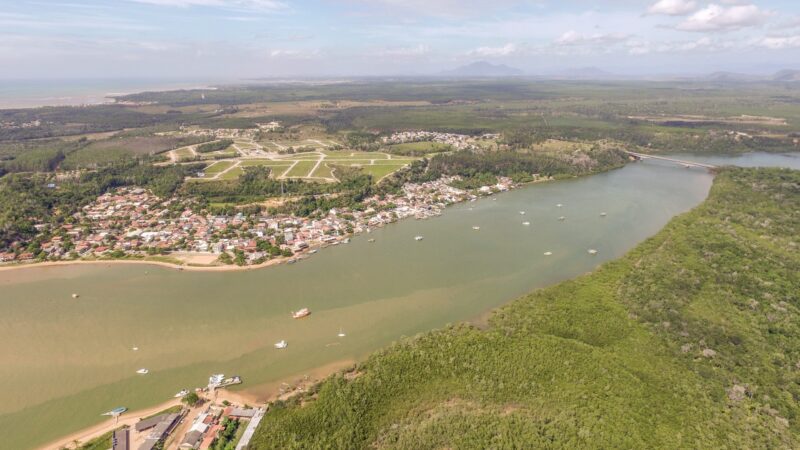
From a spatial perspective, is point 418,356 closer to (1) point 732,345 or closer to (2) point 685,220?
(1) point 732,345

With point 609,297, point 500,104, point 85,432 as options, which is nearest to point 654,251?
point 609,297

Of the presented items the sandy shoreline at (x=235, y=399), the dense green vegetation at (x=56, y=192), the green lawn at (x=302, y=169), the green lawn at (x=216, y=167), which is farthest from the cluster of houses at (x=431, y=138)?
the sandy shoreline at (x=235, y=399)

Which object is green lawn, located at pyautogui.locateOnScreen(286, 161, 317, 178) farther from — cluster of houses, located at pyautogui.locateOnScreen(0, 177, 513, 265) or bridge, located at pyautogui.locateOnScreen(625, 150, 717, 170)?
bridge, located at pyautogui.locateOnScreen(625, 150, 717, 170)

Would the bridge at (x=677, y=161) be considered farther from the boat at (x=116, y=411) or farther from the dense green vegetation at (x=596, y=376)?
the boat at (x=116, y=411)

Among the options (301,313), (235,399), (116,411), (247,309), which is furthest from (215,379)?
(247,309)

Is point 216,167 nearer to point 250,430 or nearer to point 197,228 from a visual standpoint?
point 197,228

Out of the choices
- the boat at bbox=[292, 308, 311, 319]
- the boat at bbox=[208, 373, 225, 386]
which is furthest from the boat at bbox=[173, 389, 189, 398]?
the boat at bbox=[292, 308, 311, 319]
